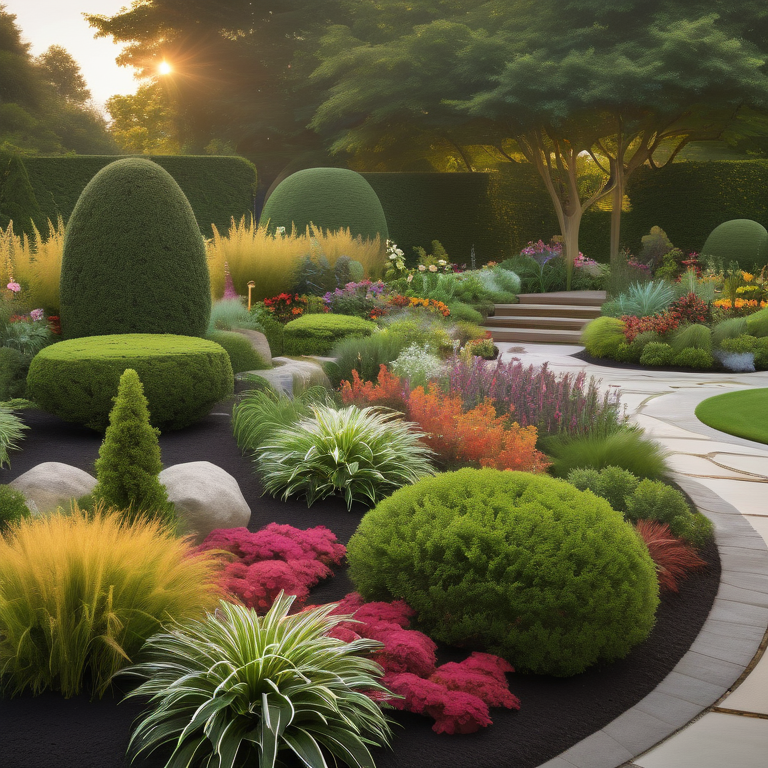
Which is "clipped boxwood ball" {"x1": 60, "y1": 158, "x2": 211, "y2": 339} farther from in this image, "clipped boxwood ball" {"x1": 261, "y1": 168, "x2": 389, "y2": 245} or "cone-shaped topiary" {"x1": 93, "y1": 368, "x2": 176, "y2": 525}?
"clipped boxwood ball" {"x1": 261, "y1": 168, "x2": 389, "y2": 245}

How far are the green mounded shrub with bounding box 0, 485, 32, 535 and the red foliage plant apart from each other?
2758mm

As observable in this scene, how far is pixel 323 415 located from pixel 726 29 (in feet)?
53.2

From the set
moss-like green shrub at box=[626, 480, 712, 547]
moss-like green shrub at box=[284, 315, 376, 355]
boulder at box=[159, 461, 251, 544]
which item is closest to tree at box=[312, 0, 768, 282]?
moss-like green shrub at box=[284, 315, 376, 355]

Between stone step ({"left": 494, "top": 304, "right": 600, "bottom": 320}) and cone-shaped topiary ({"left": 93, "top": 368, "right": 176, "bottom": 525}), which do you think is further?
stone step ({"left": 494, "top": 304, "right": 600, "bottom": 320})

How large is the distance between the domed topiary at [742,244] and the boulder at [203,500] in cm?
1462

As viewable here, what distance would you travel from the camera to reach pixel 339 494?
14.2 feet

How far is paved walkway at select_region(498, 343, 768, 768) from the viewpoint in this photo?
222 centimetres

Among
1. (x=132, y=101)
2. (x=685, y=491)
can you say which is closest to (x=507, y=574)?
(x=685, y=491)


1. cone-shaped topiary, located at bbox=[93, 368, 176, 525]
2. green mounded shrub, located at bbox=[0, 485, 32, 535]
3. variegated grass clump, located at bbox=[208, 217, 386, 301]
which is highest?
variegated grass clump, located at bbox=[208, 217, 386, 301]

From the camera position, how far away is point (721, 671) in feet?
8.88

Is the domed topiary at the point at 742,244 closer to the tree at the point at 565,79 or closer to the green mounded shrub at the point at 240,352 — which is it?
the tree at the point at 565,79

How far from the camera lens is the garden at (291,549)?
2.20 m

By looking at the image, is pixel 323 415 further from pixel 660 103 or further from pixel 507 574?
pixel 660 103

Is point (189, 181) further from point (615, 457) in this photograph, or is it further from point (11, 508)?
point (11, 508)
